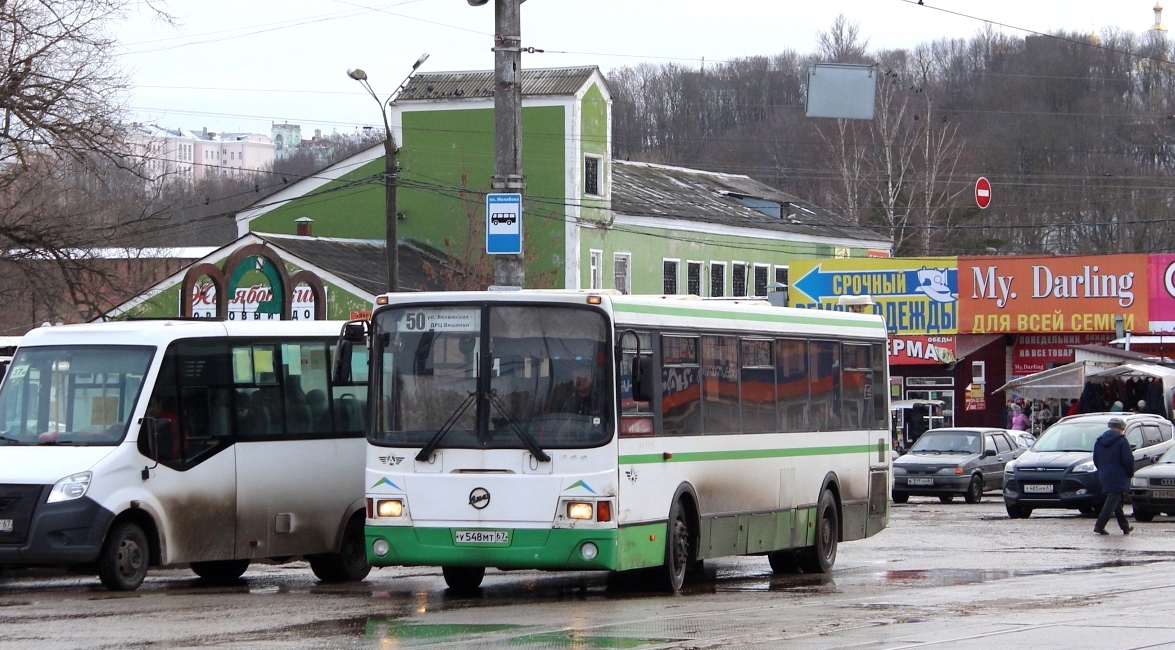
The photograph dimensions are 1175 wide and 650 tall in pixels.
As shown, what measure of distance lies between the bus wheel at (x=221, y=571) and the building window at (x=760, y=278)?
47423 millimetres

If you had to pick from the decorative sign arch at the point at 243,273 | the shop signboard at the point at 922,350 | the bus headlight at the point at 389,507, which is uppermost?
the decorative sign arch at the point at 243,273

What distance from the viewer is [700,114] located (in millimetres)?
79000

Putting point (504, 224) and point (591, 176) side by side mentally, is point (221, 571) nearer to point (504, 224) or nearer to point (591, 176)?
point (504, 224)

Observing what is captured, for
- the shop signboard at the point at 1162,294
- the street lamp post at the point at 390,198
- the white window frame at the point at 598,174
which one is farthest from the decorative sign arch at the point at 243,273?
the shop signboard at the point at 1162,294

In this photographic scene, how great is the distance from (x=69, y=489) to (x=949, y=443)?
77.4 ft

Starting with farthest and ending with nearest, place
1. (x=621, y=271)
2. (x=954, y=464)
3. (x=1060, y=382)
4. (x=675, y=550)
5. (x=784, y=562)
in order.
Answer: (x=621, y=271), (x=1060, y=382), (x=954, y=464), (x=784, y=562), (x=675, y=550)

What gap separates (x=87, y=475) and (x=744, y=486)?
5.69 m

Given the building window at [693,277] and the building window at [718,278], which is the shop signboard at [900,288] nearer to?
Answer: the building window at [693,277]

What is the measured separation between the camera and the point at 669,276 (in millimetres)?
59062

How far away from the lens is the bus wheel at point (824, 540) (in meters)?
17.3

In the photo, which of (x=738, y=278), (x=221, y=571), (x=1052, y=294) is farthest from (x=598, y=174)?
(x=221, y=571)

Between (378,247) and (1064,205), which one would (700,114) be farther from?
(378,247)

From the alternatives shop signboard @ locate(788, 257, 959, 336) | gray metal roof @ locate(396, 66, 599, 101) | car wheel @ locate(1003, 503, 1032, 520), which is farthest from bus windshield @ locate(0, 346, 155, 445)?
gray metal roof @ locate(396, 66, 599, 101)

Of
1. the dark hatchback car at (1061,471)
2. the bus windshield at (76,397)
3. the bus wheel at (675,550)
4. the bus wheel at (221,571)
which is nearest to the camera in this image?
the bus wheel at (675,550)
